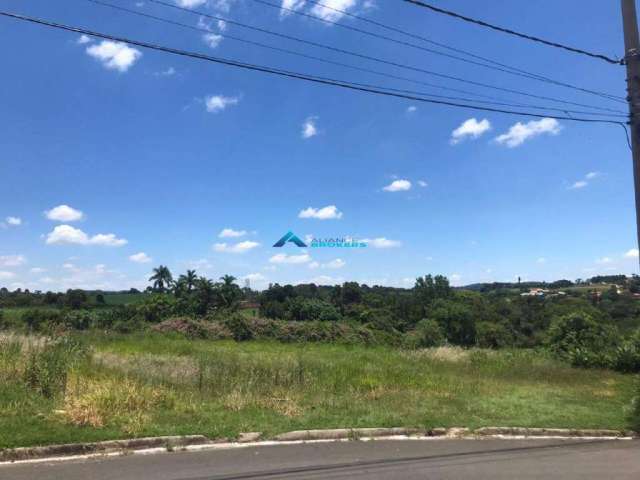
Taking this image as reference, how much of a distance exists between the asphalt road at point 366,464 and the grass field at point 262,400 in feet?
2.68

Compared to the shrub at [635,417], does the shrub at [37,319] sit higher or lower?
higher

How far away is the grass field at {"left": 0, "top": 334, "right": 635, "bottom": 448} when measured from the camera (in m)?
7.65

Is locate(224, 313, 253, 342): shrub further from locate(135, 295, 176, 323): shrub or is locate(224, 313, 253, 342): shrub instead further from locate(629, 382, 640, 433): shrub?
locate(629, 382, 640, 433): shrub

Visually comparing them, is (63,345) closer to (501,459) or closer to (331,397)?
(331,397)

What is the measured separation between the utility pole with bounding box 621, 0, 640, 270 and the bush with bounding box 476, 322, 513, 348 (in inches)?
2043

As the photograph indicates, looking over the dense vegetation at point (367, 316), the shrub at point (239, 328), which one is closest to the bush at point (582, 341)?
the dense vegetation at point (367, 316)

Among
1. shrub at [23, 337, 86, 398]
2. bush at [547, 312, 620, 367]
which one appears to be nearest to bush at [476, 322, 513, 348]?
bush at [547, 312, 620, 367]

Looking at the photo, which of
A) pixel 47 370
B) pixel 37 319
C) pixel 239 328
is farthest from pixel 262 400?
pixel 37 319

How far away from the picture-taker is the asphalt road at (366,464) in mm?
5937

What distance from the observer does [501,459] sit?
23.4ft

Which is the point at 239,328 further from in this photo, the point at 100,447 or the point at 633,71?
the point at 633,71

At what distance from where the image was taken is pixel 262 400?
983 cm

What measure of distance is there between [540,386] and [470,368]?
4270 mm

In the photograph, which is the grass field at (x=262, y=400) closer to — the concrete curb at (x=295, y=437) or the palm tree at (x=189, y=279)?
the concrete curb at (x=295, y=437)
